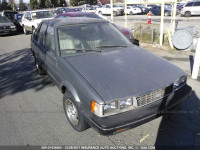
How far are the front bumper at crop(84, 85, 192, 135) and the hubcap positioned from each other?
19.4 inches

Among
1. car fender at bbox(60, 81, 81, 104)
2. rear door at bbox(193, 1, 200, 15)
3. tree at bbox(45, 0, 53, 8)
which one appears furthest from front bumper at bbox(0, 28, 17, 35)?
tree at bbox(45, 0, 53, 8)

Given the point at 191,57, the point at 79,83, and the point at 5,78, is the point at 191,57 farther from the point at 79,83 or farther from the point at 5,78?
the point at 5,78

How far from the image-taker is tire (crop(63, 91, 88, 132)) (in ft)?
8.88

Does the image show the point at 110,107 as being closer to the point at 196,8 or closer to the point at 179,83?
the point at 179,83

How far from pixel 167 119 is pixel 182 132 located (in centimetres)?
36

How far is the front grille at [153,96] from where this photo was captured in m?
2.38

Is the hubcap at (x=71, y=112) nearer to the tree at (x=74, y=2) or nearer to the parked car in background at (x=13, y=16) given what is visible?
the parked car in background at (x=13, y=16)

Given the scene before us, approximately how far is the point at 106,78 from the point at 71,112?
92cm

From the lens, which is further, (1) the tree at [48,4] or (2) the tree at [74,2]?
(2) the tree at [74,2]

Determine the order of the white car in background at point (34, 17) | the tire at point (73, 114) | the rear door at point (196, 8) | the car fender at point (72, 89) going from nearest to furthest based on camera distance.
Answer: the car fender at point (72, 89)
the tire at point (73, 114)
the white car in background at point (34, 17)
the rear door at point (196, 8)

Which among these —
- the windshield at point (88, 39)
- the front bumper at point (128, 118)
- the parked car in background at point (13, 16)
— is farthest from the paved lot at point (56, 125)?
the parked car in background at point (13, 16)

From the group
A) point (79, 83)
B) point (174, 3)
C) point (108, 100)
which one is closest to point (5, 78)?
point (79, 83)

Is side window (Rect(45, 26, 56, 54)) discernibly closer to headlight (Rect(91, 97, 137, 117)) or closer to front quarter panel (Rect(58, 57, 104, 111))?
front quarter panel (Rect(58, 57, 104, 111))

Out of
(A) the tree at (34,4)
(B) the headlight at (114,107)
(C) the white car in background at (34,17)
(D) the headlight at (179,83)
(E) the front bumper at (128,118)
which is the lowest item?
(E) the front bumper at (128,118)
